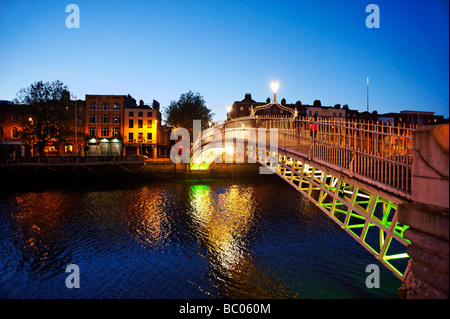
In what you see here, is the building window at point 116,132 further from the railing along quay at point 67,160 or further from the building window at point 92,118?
the railing along quay at point 67,160

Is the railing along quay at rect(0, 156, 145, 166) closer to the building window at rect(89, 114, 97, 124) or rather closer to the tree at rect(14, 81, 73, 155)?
the tree at rect(14, 81, 73, 155)

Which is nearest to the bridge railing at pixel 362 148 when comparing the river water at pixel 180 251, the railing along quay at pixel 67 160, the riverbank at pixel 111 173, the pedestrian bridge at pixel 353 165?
the pedestrian bridge at pixel 353 165

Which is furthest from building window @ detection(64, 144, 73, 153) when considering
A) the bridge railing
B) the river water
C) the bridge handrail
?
the bridge railing

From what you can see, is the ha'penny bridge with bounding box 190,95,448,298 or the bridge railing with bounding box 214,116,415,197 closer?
the ha'penny bridge with bounding box 190,95,448,298

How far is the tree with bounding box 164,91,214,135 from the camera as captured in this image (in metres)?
54.9

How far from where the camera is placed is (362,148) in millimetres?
8367

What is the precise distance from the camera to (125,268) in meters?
11.9

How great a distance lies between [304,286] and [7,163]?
38427 millimetres

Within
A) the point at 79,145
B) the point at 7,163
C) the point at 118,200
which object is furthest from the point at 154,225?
the point at 79,145

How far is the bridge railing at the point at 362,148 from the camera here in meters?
6.86

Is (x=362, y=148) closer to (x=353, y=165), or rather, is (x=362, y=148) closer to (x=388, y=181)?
(x=353, y=165)

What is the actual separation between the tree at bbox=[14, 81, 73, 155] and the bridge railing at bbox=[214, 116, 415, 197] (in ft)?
130

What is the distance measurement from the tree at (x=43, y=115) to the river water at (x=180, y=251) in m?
18.2
